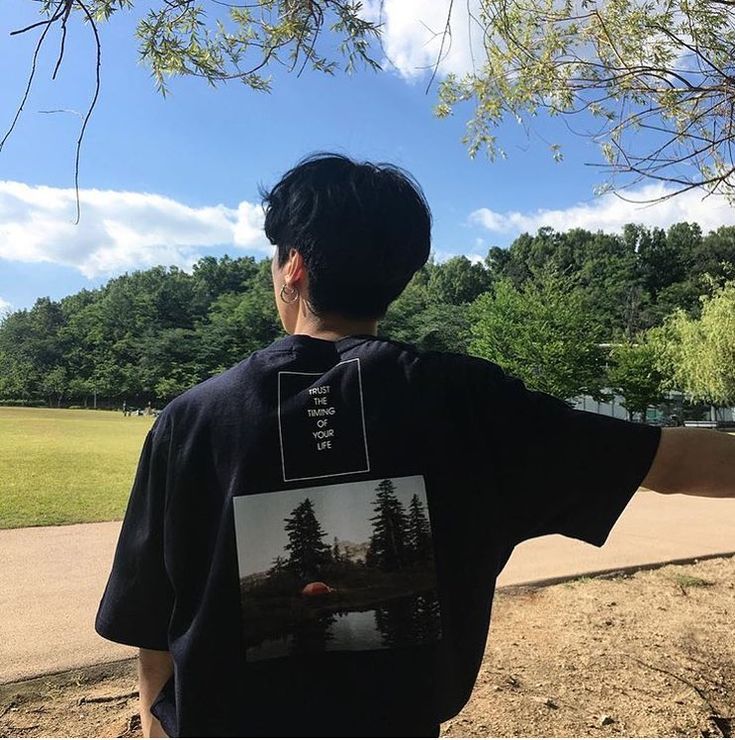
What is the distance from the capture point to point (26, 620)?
4.38m

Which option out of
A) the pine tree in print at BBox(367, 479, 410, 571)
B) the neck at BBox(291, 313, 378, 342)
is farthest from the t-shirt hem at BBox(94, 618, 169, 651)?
the neck at BBox(291, 313, 378, 342)

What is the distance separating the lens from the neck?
40.3 inches

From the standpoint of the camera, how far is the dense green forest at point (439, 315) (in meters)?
24.9

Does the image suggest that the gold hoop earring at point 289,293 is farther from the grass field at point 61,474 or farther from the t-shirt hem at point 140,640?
the grass field at point 61,474

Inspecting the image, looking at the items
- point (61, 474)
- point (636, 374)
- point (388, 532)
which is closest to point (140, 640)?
point (388, 532)

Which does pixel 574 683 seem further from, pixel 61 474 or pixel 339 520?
pixel 61 474

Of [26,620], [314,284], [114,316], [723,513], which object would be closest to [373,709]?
[314,284]

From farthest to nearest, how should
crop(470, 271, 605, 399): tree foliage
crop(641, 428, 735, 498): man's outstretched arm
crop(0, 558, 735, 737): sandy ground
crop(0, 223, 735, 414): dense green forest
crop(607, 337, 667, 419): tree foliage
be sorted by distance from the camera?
1. crop(607, 337, 667, 419): tree foliage
2. crop(0, 223, 735, 414): dense green forest
3. crop(470, 271, 605, 399): tree foliage
4. crop(0, 558, 735, 737): sandy ground
5. crop(641, 428, 735, 498): man's outstretched arm

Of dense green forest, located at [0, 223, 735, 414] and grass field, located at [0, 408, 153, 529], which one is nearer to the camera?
grass field, located at [0, 408, 153, 529]

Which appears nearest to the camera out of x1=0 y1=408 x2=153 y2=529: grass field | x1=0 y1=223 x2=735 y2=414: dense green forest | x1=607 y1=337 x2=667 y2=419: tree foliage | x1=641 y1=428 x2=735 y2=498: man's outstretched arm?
x1=641 y1=428 x2=735 y2=498: man's outstretched arm

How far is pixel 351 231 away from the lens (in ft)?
3.32

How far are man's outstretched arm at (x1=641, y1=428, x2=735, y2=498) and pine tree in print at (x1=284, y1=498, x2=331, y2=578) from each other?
512 millimetres

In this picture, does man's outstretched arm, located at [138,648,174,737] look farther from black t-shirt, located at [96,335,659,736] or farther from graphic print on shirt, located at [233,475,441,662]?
graphic print on shirt, located at [233,475,441,662]

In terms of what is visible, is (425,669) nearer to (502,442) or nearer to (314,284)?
(502,442)
